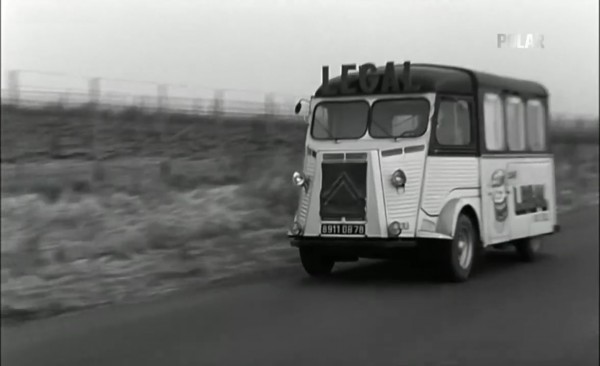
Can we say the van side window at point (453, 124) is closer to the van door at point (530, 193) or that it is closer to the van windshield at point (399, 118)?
the van windshield at point (399, 118)

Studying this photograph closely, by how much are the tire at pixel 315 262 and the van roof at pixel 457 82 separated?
2.46ft

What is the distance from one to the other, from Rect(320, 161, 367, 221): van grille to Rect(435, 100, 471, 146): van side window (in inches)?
22.5

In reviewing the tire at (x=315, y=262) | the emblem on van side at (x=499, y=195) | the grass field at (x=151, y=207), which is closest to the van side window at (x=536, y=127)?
the grass field at (x=151, y=207)

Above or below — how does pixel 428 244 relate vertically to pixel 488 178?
below

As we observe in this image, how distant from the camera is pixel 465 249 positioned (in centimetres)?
436

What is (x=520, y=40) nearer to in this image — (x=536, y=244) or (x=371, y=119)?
(x=371, y=119)

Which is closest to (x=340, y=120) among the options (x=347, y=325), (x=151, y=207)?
(x=347, y=325)

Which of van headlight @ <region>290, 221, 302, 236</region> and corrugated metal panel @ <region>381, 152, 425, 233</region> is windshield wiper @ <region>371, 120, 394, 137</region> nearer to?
corrugated metal panel @ <region>381, 152, 425, 233</region>

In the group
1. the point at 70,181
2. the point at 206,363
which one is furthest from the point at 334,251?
the point at 70,181

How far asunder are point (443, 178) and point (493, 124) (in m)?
0.56

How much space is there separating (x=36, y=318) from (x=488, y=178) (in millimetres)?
2731

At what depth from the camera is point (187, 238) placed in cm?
441

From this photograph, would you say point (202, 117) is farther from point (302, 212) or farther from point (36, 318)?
point (36, 318)

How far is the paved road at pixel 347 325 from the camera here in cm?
361
